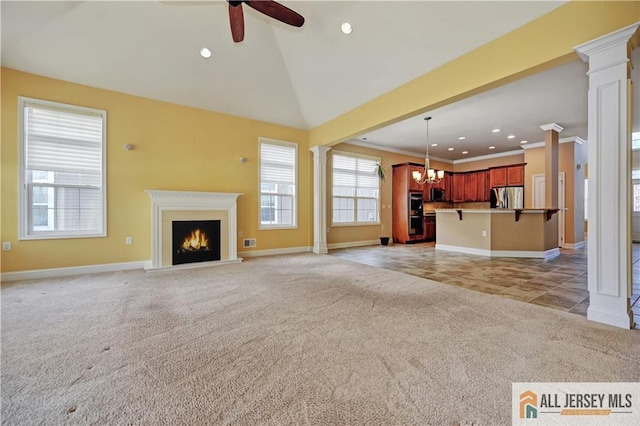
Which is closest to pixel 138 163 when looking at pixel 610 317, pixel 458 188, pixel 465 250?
pixel 610 317

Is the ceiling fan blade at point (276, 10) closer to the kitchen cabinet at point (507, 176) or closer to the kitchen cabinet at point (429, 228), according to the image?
the kitchen cabinet at point (429, 228)

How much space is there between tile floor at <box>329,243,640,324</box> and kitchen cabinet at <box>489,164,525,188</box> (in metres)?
2.72

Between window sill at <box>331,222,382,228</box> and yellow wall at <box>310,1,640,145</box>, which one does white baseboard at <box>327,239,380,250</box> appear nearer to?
window sill at <box>331,222,382,228</box>

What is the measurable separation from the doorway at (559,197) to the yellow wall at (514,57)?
5854 millimetres

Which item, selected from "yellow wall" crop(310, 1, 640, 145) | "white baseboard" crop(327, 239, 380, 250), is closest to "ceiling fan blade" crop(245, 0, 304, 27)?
"yellow wall" crop(310, 1, 640, 145)

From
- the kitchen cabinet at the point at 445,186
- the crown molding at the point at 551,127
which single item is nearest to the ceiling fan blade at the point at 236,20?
the crown molding at the point at 551,127

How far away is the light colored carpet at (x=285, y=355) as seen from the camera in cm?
136

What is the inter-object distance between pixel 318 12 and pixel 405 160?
601 cm

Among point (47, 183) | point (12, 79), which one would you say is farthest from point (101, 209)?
point (12, 79)

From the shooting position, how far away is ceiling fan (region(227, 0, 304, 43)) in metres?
2.71

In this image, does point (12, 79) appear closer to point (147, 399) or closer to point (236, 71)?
point (236, 71)

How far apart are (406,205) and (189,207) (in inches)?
237
